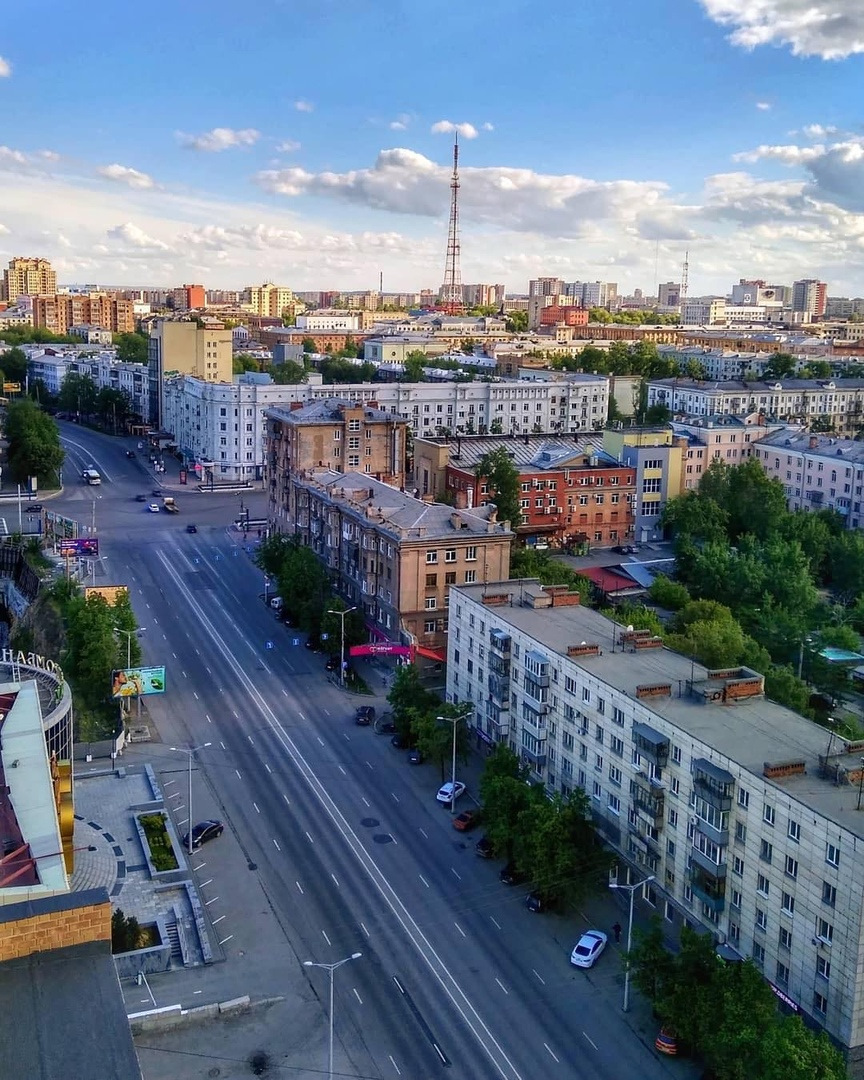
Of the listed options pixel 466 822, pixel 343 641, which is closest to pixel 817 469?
pixel 343 641

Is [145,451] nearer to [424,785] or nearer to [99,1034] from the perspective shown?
[424,785]

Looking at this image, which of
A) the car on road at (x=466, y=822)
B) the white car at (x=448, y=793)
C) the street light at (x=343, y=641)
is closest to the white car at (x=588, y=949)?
the car on road at (x=466, y=822)

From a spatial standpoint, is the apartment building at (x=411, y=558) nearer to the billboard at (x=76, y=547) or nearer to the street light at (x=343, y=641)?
the street light at (x=343, y=641)

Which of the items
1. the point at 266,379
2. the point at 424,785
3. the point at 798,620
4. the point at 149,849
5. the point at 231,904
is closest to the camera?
the point at 231,904

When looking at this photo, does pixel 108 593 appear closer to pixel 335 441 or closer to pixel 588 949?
pixel 335 441

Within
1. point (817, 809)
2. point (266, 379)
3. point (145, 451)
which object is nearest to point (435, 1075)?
point (817, 809)

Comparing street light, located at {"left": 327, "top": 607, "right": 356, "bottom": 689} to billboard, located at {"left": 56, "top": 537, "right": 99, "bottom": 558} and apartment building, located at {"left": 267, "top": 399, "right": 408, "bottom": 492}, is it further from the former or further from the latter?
billboard, located at {"left": 56, "top": 537, "right": 99, "bottom": 558}
